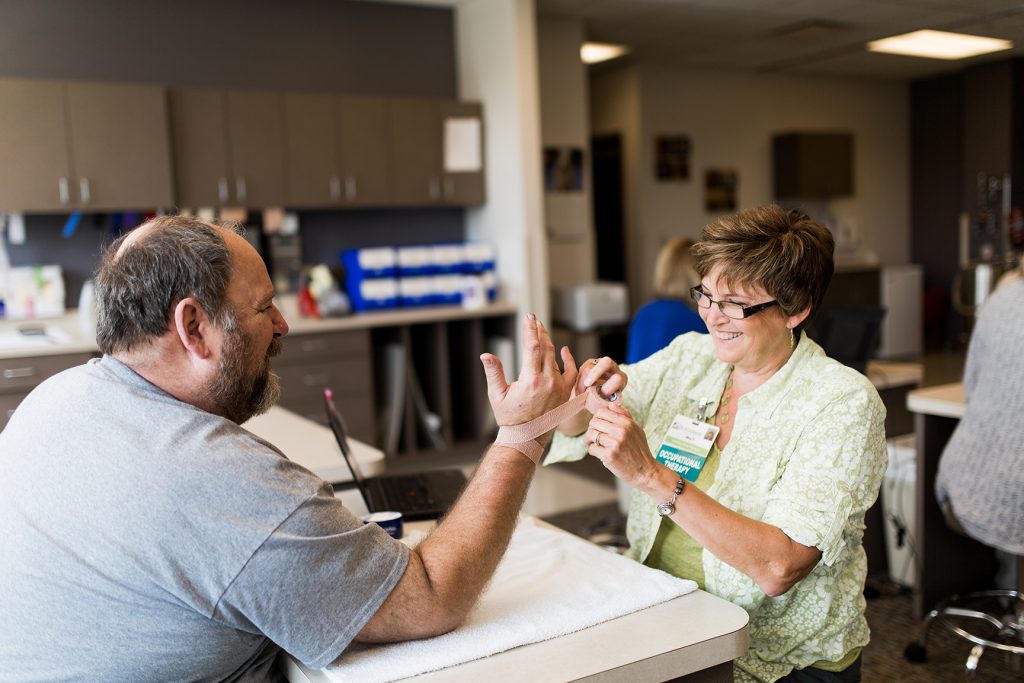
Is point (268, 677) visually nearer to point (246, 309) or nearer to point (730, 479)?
point (246, 309)

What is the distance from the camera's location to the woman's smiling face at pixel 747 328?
1.56 metres

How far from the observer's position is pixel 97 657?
1.09m

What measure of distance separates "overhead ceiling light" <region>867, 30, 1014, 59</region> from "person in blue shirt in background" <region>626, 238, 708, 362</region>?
1.13 metres

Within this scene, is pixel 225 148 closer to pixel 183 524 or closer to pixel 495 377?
pixel 495 377

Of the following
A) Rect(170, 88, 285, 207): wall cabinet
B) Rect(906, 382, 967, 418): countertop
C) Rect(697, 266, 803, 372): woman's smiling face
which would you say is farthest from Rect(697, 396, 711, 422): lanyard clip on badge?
Rect(170, 88, 285, 207): wall cabinet

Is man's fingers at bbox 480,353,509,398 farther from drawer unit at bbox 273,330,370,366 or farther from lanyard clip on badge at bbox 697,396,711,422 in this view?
drawer unit at bbox 273,330,370,366

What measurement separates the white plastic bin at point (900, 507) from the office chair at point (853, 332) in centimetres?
33

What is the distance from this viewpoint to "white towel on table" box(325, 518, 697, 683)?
3.73ft

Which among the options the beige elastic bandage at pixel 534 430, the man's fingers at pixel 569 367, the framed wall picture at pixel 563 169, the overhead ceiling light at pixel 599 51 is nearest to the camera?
the beige elastic bandage at pixel 534 430

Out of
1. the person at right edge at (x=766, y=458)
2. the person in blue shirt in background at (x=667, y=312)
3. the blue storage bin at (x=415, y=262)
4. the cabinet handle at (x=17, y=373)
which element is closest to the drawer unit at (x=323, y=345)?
the blue storage bin at (x=415, y=262)

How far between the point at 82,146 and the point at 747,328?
3972 millimetres

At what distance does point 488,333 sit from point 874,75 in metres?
3.98

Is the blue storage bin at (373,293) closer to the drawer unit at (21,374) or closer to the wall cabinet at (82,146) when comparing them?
the wall cabinet at (82,146)

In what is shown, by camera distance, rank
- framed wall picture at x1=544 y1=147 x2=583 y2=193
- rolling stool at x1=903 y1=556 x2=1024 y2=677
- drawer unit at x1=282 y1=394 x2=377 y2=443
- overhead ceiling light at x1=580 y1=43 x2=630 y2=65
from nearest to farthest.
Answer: rolling stool at x1=903 y1=556 x2=1024 y2=677 < drawer unit at x1=282 y1=394 x2=377 y2=443 < overhead ceiling light at x1=580 y1=43 x2=630 y2=65 < framed wall picture at x1=544 y1=147 x2=583 y2=193
